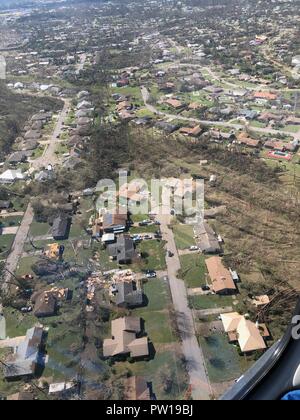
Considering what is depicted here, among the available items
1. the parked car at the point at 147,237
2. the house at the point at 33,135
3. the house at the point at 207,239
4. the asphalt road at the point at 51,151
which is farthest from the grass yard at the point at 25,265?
the house at the point at 33,135

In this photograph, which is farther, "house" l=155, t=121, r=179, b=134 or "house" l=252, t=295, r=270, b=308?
"house" l=155, t=121, r=179, b=134

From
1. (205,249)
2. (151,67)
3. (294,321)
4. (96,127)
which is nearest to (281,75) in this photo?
(151,67)

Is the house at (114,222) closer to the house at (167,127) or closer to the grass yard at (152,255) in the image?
the grass yard at (152,255)

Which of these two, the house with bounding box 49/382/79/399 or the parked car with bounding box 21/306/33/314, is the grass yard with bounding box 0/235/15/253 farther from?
the house with bounding box 49/382/79/399

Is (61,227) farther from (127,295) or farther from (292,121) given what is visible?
(292,121)

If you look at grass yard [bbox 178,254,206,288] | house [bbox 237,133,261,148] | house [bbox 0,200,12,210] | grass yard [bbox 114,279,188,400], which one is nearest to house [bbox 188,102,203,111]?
house [bbox 237,133,261,148]
